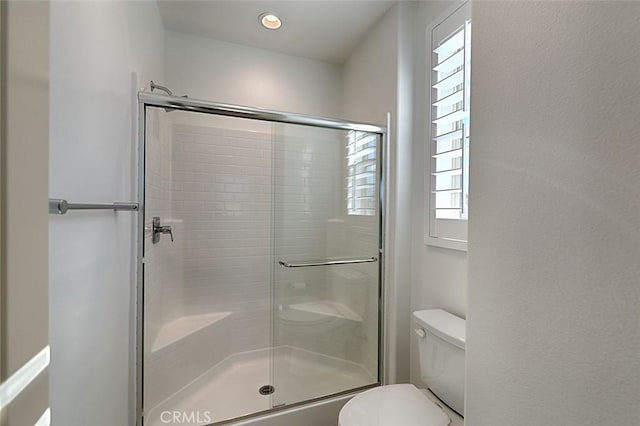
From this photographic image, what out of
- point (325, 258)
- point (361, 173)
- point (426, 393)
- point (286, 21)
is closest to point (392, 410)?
point (426, 393)

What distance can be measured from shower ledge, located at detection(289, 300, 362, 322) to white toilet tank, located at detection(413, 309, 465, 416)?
1.95ft

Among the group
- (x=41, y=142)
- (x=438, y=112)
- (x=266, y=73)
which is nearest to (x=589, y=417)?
(x=41, y=142)

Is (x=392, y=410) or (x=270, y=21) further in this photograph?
(x=270, y=21)

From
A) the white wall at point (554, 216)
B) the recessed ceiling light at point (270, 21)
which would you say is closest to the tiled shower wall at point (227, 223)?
the recessed ceiling light at point (270, 21)

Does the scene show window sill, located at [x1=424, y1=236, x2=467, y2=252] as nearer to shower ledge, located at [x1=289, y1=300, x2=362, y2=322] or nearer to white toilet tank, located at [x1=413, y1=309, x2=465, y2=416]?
white toilet tank, located at [x1=413, y1=309, x2=465, y2=416]

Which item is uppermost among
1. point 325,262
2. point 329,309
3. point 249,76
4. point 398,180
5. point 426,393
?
point 249,76

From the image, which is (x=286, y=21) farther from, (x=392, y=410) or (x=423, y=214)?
(x=392, y=410)

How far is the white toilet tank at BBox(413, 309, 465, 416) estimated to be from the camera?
116cm

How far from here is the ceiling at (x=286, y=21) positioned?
1757 millimetres

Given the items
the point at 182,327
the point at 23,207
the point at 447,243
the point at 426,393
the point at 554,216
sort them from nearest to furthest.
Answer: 1. the point at 23,207
2. the point at 554,216
3. the point at 426,393
4. the point at 447,243
5. the point at 182,327

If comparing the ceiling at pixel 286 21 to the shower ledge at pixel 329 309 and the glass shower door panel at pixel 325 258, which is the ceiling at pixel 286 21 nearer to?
the glass shower door panel at pixel 325 258

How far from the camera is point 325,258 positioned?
183 cm

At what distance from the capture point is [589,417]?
0.47 metres

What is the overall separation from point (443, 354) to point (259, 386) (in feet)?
4.03
